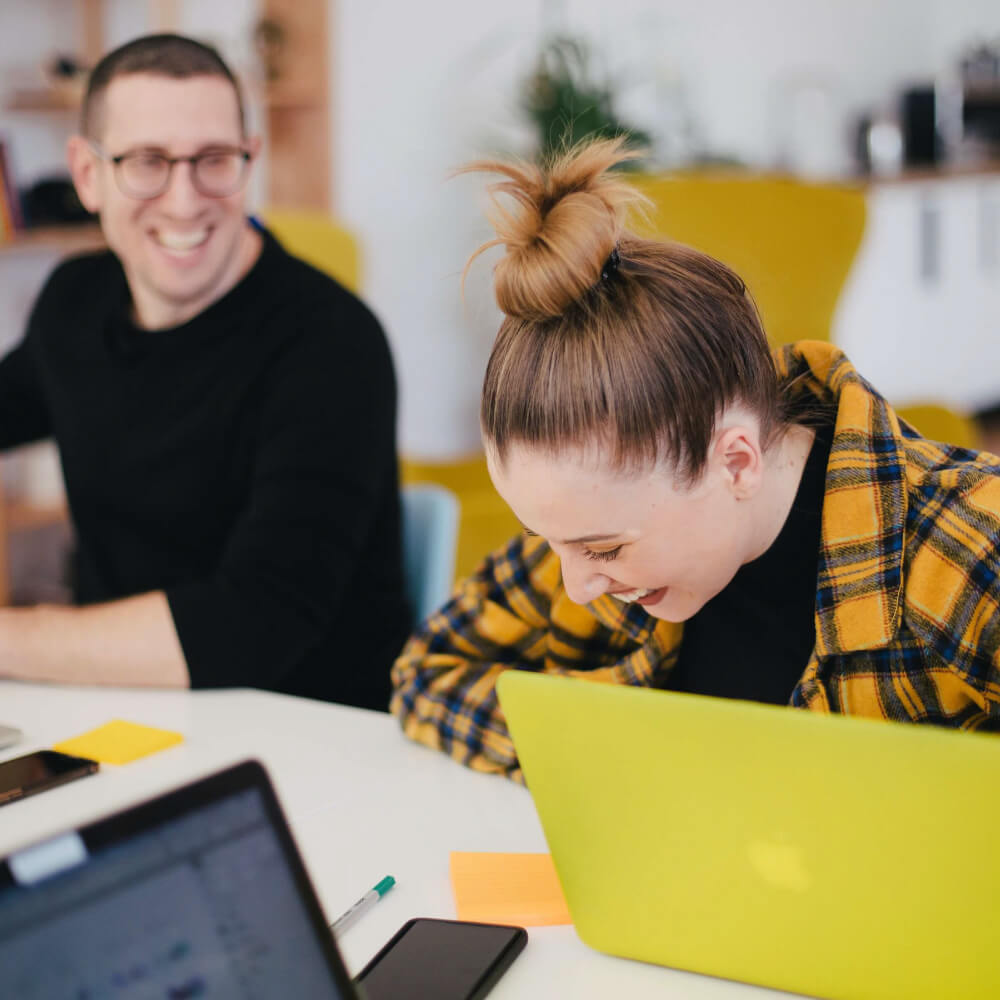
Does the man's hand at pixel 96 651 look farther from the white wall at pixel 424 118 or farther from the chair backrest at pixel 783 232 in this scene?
the white wall at pixel 424 118

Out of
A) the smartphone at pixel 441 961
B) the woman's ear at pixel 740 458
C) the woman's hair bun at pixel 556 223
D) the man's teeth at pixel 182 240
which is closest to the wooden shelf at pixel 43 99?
the man's teeth at pixel 182 240

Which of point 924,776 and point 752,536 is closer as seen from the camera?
point 924,776

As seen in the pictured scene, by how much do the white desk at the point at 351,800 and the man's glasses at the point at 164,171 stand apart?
66cm

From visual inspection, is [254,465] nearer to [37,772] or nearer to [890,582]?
[37,772]

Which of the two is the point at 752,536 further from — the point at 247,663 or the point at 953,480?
the point at 247,663

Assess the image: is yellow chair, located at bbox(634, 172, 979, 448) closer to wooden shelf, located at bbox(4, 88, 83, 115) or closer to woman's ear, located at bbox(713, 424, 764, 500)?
wooden shelf, located at bbox(4, 88, 83, 115)

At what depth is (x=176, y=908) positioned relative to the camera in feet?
1.76

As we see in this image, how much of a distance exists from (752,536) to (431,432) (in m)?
2.96

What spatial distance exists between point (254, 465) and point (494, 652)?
492 mm

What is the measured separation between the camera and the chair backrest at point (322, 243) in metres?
2.93

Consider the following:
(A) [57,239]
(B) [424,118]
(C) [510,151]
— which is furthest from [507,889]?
(B) [424,118]

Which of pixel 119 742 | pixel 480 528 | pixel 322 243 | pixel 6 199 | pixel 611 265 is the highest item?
pixel 6 199

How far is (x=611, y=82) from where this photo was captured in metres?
3.49

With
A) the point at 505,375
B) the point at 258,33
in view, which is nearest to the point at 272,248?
the point at 505,375
